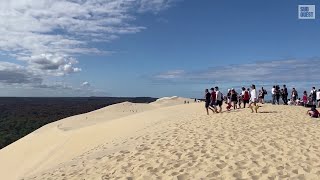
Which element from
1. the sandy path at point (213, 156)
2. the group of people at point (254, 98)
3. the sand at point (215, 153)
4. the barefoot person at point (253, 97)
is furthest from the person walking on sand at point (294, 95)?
the sandy path at point (213, 156)

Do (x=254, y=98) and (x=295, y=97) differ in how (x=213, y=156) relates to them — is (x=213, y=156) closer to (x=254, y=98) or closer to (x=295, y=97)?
(x=254, y=98)

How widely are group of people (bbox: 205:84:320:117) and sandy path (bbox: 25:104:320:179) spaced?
5.05m

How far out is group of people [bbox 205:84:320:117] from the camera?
25.8 metres

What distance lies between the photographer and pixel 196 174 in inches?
477

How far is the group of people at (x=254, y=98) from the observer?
2578 cm

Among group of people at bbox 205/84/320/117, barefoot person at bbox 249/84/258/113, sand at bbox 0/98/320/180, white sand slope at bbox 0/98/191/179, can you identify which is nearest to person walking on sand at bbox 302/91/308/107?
group of people at bbox 205/84/320/117

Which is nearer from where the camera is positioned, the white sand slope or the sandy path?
the sandy path

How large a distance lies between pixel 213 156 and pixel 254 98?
12.4 m

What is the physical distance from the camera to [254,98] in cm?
2555

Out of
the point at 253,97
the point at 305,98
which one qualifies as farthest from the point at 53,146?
the point at 305,98

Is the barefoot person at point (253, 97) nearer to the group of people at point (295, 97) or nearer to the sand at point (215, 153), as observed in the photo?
the sand at point (215, 153)

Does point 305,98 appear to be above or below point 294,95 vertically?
below

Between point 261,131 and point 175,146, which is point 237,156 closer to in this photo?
point 175,146

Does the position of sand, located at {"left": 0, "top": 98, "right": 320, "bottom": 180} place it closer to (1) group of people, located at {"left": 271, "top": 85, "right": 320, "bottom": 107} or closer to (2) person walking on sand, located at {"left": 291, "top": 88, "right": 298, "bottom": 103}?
(1) group of people, located at {"left": 271, "top": 85, "right": 320, "bottom": 107}
